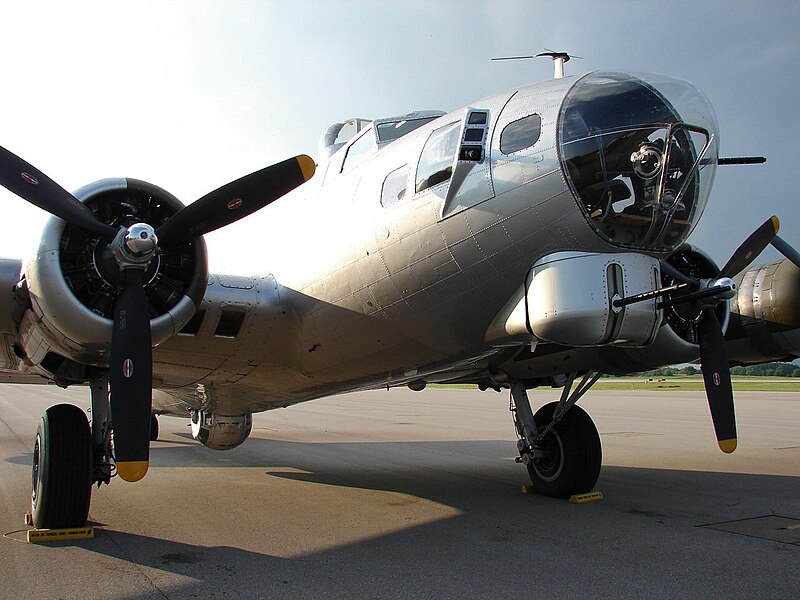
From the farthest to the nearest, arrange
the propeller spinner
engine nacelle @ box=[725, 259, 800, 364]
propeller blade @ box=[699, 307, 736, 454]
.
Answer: engine nacelle @ box=[725, 259, 800, 364] < propeller blade @ box=[699, 307, 736, 454] < the propeller spinner

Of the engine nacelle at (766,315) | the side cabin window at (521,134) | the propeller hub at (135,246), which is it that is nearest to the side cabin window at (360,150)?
the side cabin window at (521,134)

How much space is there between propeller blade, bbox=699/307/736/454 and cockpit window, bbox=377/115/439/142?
3247 mm

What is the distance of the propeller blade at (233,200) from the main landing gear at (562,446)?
416cm

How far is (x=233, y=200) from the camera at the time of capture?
589 centimetres

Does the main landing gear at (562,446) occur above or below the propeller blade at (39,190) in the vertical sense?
below

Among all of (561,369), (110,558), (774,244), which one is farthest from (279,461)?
(774,244)

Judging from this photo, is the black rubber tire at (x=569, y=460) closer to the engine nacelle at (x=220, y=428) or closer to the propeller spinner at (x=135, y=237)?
the engine nacelle at (x=220, y=428)

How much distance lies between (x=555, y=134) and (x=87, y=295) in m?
4.01

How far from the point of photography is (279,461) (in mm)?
12125

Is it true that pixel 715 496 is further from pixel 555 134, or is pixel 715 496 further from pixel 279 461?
pixel 279 461

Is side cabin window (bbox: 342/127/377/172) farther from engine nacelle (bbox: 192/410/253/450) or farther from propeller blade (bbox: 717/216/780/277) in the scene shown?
engine nacelle (bbox: 192/410/253/450)

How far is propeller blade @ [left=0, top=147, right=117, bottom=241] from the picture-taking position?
5.45 m

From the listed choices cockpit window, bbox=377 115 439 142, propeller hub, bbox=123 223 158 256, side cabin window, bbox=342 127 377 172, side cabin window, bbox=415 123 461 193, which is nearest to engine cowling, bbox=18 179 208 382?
propeller hub, bbox=123 223 158 256

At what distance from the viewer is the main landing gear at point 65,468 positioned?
609 centimetres
